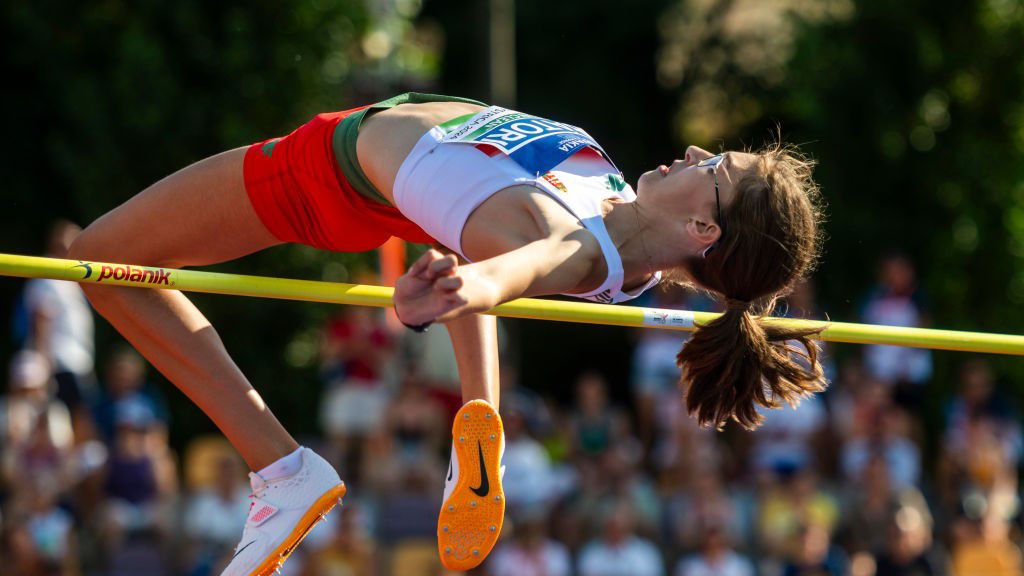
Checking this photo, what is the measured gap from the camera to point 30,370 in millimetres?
7719

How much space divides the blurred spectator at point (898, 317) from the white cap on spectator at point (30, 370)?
480 centimetres

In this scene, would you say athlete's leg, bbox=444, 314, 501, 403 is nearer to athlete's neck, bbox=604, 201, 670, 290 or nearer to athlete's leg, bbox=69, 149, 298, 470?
athlete's neck, bbox=604, 201, 670, 290

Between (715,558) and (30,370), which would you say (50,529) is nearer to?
(30,370)

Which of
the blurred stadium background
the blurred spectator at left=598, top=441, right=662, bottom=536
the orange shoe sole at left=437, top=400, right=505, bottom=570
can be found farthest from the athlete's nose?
the blurred spectator at left=598, top=441, right=662, bottom=536

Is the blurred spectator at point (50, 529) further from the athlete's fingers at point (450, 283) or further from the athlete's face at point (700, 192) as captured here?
the athlete's fingers at point (450, 283)

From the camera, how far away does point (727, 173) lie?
3.36 metres

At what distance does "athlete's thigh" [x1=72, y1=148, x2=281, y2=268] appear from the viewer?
3.63 metres

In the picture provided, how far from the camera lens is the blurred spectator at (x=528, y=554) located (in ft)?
24.6

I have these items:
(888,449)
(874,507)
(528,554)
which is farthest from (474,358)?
(888,449)

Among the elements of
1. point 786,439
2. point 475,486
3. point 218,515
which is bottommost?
point 218,515

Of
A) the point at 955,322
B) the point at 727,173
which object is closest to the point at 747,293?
the point at 727,173

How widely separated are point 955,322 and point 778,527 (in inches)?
138

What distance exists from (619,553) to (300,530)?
407cm

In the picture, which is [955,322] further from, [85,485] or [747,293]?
[747,293]
